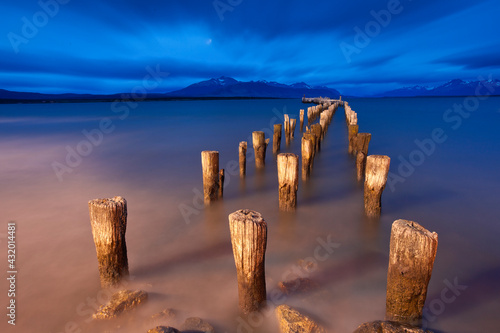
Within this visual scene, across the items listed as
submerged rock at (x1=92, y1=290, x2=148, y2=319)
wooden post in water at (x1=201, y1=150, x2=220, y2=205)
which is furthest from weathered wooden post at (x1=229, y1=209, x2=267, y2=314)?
wooden post in water at (x1=201, y1=150, x2=220, y2=205)

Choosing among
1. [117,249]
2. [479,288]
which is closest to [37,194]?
[117,249]

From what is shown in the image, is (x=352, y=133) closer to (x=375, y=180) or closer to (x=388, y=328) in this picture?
(x=375, y=180)

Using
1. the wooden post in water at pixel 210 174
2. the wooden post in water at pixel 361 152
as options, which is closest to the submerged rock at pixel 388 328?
the wooden post in water at pixel 210 174

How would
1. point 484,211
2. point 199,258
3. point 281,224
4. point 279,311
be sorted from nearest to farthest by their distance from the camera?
point 279,311 → point 199,258 → point 281,224 → point 484,211

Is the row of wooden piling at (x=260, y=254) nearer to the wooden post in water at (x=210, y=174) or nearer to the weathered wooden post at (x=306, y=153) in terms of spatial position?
the wooden post in water at (x=210, y=174)

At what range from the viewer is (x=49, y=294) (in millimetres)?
3252

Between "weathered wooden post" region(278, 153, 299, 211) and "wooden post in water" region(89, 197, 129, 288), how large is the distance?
8.60 feet

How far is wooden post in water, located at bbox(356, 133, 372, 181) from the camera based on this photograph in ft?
23.9

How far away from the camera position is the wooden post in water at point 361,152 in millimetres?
7270

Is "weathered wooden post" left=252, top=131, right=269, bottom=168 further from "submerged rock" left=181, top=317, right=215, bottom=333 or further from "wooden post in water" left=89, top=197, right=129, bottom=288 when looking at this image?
"submerged rock" left=181, top=317, right=215, bottom=333

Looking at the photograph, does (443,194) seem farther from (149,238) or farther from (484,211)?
(149,238)

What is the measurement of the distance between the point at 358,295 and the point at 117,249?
2677 mm

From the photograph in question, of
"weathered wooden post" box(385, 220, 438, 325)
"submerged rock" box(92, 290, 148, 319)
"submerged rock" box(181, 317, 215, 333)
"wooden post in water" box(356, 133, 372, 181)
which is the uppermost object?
"wooden post in water" box(356, 133, 372, 181)

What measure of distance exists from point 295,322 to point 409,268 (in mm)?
1125
